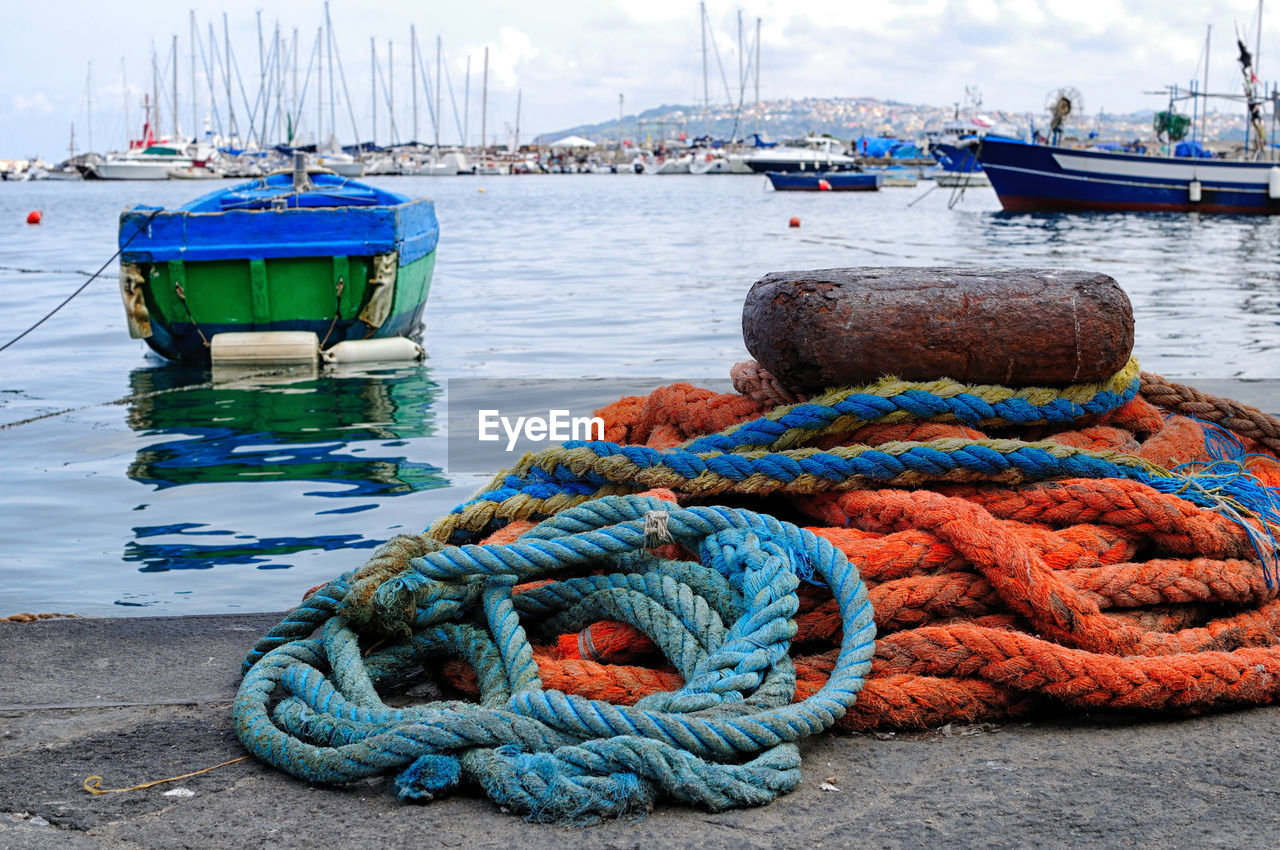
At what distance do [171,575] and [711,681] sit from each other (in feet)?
12.5

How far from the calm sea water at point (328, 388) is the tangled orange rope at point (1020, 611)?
2816 mm

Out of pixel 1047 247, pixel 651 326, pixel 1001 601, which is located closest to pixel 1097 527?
pixel 1001 601

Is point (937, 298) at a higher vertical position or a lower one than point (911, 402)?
higher

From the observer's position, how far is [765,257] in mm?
23359

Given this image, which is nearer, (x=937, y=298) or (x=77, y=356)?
(x=937, y=298)

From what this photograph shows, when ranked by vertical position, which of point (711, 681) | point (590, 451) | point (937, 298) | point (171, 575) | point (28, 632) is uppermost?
point (937, 298)

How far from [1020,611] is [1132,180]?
35.3 m

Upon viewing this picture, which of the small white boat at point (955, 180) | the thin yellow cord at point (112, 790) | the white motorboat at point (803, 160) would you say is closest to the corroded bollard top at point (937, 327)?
the thin yellow cord at point (112, 790)

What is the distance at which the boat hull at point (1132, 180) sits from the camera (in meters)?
33.9

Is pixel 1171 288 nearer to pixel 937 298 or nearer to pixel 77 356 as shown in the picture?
pixel 77 356

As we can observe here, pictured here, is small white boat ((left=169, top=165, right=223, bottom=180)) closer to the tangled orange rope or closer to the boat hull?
the boat hull

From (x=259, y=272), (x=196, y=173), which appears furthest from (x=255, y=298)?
(x=196, y=173)

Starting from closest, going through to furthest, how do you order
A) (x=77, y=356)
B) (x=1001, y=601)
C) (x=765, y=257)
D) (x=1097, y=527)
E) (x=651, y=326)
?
(x=1001, y=601) < (x=1097, y=527) < (x=77, y=356) < (x=651, y=326) < (x=765, y=257)

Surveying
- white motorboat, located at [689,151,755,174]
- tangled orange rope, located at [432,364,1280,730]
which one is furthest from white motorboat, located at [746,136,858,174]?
tangled orange rope, located at [432,364,1280,730]
